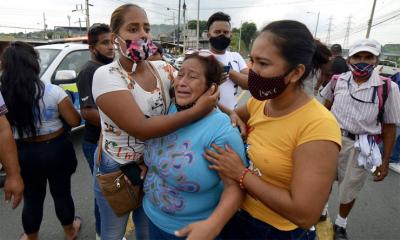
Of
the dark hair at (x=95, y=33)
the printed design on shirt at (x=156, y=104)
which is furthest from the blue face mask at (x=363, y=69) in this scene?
the dark hair at (x=95, y=33)

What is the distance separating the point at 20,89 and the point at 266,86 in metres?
2.03

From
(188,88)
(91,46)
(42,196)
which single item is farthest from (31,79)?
(188,88)

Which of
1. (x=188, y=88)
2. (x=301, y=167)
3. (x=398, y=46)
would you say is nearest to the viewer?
(x=301, y=167)

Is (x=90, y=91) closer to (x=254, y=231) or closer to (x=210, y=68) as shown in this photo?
(x=210, y=68)

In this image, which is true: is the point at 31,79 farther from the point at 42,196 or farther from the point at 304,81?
the point at 304,81

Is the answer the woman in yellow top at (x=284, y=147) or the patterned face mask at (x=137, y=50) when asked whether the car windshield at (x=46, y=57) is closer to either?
the patterned face mask at (x=137, y=50)

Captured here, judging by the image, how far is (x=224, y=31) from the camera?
10.3ft

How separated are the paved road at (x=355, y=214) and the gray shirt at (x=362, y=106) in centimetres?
121

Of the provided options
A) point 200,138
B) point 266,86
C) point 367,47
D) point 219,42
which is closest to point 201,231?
point 200,138

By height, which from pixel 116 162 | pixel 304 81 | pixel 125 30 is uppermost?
pixel 125 30

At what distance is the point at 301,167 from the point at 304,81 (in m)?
0.47

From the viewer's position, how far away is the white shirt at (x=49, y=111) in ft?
8.45

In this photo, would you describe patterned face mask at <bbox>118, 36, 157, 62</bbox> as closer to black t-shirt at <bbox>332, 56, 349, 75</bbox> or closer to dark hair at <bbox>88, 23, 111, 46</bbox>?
dark hair at <bbox>88, 23, 111, 46</bbox>

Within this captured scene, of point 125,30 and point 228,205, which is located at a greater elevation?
point 125,30
